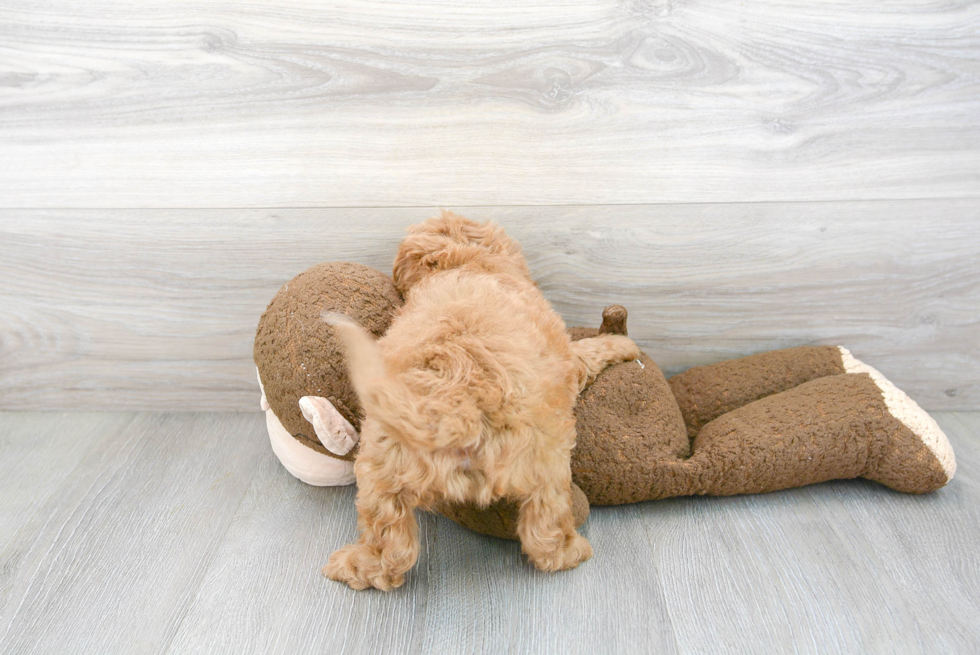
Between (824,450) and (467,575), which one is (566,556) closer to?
(467,575)

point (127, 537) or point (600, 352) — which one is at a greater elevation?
point (600, 352)

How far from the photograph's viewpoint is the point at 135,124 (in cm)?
146

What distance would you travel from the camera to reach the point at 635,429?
1.34 m

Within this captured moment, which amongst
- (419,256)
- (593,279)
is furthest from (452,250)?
(593,279)

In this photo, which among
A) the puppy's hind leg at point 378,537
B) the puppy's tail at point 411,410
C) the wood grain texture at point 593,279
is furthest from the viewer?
the wood grain texture at point 593,279

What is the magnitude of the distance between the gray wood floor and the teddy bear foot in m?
0.06

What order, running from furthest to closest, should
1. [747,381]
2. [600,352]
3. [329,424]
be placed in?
[747,381] → [600,352] → [329,424]

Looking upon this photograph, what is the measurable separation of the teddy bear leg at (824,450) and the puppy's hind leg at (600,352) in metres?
0.26

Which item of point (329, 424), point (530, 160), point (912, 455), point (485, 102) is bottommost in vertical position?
point (912, 455)

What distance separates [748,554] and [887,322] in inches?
31.5

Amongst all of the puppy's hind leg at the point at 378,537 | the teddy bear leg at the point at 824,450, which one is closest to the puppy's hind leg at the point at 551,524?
the puppy's hind leg at the point at 378,537

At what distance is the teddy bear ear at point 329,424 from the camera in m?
1.23

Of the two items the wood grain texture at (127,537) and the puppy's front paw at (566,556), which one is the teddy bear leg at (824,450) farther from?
the wood grain texture at (127,537)

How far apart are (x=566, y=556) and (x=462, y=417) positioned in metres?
0.42
